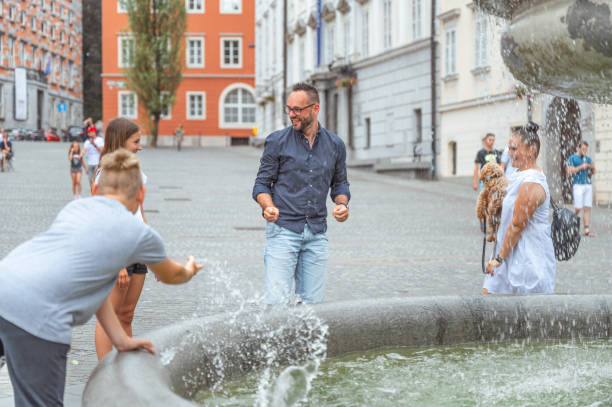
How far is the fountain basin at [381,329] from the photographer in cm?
445

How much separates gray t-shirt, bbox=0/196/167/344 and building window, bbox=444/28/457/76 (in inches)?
1106

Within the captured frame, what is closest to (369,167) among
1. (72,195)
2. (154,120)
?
(72,195)

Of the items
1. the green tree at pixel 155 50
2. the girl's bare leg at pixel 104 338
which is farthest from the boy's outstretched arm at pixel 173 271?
the green tree at pixel 155 50

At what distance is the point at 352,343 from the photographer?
526cm

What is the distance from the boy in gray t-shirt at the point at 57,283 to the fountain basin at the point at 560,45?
203cm

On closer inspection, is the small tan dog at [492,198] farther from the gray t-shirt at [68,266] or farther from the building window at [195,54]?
the building window at [195,54]

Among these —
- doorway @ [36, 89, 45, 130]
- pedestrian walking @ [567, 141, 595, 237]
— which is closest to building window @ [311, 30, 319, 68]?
pedestrian walking @ [567, 141, 595, 237]

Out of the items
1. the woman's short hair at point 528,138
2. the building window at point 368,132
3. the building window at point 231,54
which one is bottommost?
the woman's short hair at point 528,138

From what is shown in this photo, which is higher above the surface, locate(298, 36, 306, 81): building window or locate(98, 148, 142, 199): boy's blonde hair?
locate(298, 36, 306, 81): building window

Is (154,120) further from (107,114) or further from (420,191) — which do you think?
(420,191)

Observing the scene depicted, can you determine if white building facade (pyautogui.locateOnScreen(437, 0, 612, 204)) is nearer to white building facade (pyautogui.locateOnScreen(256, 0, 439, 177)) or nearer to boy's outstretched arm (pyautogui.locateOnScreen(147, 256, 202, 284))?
white building facade (pyautogui.locateOnScreen(256, 0, 439, 177))

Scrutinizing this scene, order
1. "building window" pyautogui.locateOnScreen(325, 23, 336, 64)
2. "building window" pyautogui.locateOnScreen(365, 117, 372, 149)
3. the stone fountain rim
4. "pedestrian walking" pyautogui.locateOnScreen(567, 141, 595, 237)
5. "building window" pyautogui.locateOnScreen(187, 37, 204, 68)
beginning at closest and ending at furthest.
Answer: the stone fountain rim
"pedestrian walking" pyautogui.locateOnScreen(567, 141, 595, 237)
"building window" pyautogui.locateOnScreen(365, 117, 372, 149)
"building window" pyautogui.locateOnScreen(325, 23, 336, 64)
"building window" pyautogui.locateOnScreen(187, 37, 204, 68)

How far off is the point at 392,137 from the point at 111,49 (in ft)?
131

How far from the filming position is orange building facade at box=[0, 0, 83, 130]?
7369cm
